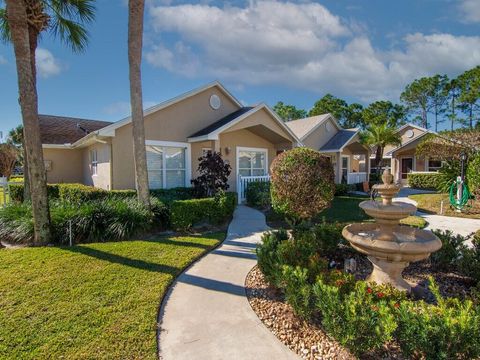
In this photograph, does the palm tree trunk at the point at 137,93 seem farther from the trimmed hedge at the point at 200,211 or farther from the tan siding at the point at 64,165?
the tan siding at the point at 64,165

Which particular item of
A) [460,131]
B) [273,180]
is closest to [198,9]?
[273,180]

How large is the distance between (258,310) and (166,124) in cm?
1104

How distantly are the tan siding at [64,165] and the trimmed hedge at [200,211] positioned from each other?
1223cm

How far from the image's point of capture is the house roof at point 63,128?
17.3 meters

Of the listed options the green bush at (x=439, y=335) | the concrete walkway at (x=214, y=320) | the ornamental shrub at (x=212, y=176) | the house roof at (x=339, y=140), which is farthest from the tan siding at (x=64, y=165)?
the green bush at (x=439, y=335)

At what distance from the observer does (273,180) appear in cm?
765

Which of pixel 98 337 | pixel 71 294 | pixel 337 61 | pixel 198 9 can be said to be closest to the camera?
pixel 98 337

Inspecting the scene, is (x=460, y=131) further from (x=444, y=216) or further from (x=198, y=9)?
(x=198, y=9)

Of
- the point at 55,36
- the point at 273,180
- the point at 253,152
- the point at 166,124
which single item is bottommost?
the point at 273,180

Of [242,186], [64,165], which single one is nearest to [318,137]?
[242,186]

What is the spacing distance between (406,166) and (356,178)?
937 cm

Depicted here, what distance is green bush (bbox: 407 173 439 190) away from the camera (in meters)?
23.7

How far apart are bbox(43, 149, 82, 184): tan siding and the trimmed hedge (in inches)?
481

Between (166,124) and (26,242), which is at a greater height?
(166,124)
